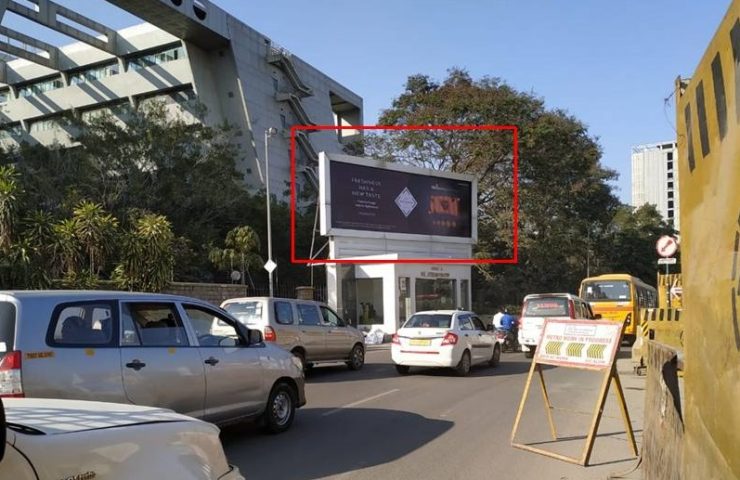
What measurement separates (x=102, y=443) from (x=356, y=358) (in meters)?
13.4

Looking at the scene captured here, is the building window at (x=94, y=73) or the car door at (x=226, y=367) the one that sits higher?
the building window at (x=94, y=73)

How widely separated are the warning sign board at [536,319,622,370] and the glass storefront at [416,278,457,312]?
21656 millimetres

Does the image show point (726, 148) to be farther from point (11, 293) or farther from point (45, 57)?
point (45, 57)

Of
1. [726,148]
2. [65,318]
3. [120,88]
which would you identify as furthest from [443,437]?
→ [120,88]

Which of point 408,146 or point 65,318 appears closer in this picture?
point 65,318

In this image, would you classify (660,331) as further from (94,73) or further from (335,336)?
(94,73)

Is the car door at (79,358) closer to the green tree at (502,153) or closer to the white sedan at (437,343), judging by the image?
the white sedan at (437,343)

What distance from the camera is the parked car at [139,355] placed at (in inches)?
220

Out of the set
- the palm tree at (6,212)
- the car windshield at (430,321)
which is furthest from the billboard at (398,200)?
the car windshield at (430,321)

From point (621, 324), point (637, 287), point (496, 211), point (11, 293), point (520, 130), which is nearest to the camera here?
point (11, 293)

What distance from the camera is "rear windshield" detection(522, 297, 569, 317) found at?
1888 cm

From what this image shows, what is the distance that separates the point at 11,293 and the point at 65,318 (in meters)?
0.50

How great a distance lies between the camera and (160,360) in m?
6.50

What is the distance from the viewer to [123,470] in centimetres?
257
